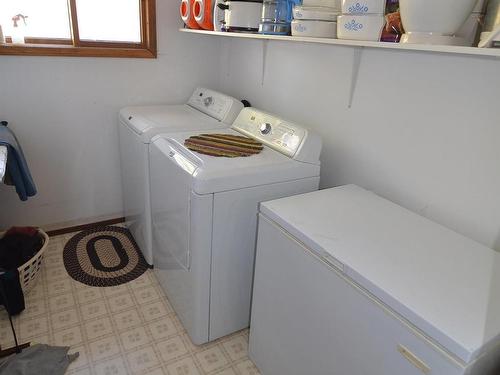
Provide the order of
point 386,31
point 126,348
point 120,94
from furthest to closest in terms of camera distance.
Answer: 1. point 120,94
2. point 126,348
3. point 386,31

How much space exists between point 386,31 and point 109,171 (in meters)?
2.05

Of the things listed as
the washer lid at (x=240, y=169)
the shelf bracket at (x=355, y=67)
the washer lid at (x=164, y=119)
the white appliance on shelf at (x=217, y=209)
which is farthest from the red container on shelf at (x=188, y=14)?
the shelf bracket at (x=355, y=67)

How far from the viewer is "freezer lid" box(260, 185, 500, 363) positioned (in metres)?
0.87

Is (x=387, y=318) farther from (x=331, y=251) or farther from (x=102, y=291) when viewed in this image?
(x=102, y=291)

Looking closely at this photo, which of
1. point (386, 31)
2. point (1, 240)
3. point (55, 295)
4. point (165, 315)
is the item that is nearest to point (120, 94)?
point (1, 240)

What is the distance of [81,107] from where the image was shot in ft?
7.82

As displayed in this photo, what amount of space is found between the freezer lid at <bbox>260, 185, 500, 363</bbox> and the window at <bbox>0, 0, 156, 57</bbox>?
5.43 feet

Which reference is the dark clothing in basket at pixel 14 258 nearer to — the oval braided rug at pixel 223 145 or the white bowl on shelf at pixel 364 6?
the oval braided rug at pixel 223 145

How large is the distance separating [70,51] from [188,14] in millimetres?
→ 749

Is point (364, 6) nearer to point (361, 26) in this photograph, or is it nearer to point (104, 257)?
point (361, 26)

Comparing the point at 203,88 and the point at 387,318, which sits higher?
the point at 203,88

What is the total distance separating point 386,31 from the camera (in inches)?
50.9

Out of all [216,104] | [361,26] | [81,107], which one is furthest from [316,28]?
[81,107]

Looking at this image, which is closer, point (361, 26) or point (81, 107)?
point (361, 26)
